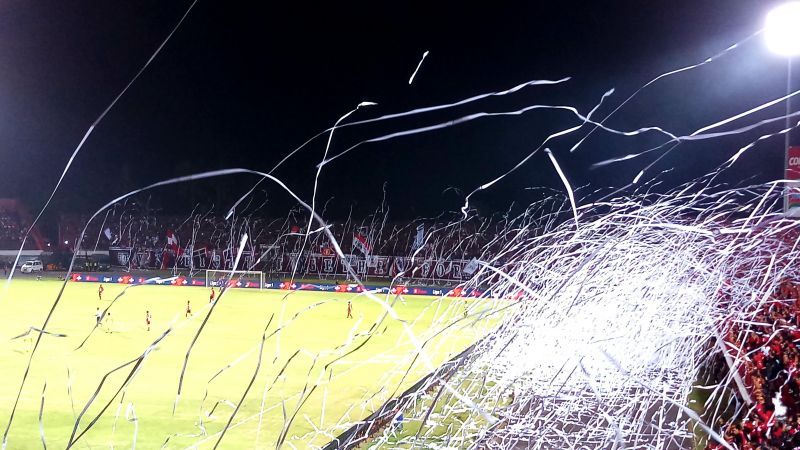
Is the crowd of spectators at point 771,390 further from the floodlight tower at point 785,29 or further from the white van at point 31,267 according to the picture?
the white van at point 31,267

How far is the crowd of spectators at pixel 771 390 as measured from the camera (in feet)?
8.56

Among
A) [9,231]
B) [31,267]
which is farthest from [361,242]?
[9,231]

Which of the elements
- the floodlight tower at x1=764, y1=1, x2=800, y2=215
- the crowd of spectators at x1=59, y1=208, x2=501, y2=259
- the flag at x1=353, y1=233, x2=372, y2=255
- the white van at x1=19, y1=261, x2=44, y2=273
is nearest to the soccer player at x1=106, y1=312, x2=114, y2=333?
the flag at x1=353, y1=233, x2=372, y2=255

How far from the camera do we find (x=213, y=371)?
12531 millimetres

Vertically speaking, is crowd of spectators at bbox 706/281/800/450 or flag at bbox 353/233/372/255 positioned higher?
flag at bbox 353/233/372/255

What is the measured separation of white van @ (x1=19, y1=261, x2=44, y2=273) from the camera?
4072cm

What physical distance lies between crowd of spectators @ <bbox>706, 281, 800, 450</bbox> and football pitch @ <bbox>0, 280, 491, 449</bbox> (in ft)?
4.15

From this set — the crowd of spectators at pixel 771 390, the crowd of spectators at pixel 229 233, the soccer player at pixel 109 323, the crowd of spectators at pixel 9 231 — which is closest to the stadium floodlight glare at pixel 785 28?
the crowd of spectators at pixel 771 390

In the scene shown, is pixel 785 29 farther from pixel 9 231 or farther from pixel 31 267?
pixel 9 231

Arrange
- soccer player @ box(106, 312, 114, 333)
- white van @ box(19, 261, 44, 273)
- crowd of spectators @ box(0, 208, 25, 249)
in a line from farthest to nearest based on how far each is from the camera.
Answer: crowd of spectators @ box(0, 208, 25, 249), white van @ box(19, 261, 44, 273), soccer player @ box(106, 312, 114, 333)

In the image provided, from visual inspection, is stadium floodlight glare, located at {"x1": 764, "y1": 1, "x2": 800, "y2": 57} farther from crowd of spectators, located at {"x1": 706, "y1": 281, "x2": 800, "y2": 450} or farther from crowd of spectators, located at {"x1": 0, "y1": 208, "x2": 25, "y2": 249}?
crowd of spectators, located at {"x1": 0, "y1": 208, "x2": 25, "y2": 249}

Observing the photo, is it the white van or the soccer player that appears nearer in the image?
the soccer player

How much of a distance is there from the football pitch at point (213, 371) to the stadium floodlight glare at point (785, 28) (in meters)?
2.56

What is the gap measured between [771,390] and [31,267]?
151ft
